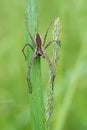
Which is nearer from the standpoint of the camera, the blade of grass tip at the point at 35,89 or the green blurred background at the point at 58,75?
the blade of grass tip at the point at 35,89

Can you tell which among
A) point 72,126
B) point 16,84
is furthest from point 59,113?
point 16,84

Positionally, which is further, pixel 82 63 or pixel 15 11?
pixel 15 11

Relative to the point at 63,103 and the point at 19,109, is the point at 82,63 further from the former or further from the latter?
the point at 19,109

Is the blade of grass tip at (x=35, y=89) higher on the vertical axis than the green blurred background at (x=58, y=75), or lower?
higher

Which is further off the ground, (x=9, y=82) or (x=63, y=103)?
(x=63, y=103)

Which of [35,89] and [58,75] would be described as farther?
[58,75]

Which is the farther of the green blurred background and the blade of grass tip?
the green blurred background

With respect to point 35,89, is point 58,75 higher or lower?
lower

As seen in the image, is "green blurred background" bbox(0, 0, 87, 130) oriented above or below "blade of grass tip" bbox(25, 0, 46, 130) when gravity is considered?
below
